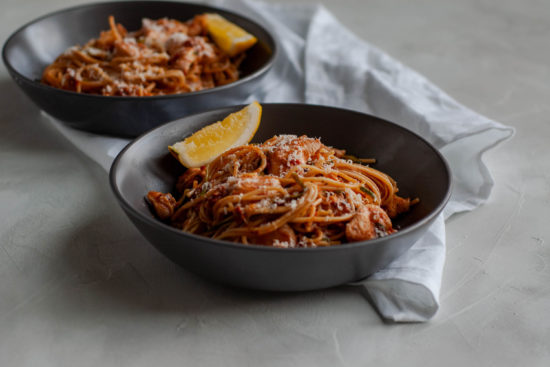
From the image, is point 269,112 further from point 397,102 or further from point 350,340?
point 350,340

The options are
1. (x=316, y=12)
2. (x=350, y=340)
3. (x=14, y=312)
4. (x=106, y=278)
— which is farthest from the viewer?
(x=316, y=12)

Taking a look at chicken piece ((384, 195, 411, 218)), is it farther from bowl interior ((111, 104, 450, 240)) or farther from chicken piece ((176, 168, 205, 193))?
chicken piece ((176, 168, 205, 193))

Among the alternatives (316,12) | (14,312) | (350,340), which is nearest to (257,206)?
(350,340)

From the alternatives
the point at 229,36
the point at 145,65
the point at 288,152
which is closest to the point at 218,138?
the point at 288,152

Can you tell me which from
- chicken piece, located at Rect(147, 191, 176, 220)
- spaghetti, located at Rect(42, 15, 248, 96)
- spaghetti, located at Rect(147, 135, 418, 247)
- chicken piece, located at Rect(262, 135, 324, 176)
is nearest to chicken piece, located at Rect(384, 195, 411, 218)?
spaghetti, located at Rect(147, 135, 418, 247)

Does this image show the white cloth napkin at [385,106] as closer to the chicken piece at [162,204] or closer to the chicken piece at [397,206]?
the chicken piece at [397,206]

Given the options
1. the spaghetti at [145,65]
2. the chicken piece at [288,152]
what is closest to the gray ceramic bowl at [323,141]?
the chicken piece at [288,152]
